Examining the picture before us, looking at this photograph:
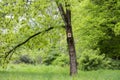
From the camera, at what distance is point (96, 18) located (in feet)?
79.9

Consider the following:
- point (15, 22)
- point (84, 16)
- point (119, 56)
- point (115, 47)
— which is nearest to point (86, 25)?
point (84, 16)

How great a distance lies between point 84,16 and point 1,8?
12255 millimetres

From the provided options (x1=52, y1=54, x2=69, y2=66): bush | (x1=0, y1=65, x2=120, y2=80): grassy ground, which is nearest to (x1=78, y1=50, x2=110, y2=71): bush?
(x1=52, y1=54, x2=69, y2=66): bush

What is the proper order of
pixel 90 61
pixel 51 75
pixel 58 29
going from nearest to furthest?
pixel 51 75 → pixel 58 29 → pixel 90 61

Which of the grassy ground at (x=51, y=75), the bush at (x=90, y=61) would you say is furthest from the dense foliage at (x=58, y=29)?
the grassy ground at (x=51, y=75)

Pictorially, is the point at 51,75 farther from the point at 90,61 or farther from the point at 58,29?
the point at 90,61

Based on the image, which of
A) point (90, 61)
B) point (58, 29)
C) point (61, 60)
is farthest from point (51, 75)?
point (61, 60)

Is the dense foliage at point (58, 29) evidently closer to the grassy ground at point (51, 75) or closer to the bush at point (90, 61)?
the bush at point (90, 61)

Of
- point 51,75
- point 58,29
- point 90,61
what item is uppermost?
point 58,29

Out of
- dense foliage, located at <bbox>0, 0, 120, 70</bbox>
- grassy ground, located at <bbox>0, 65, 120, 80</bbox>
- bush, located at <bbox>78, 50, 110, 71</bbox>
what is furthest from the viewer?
bush, located at <bbox>78, 50, 110, 71</bbox>

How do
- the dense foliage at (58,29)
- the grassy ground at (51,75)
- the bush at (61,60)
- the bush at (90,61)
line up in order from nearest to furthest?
the grassy ground at (51,75)
the dense foliage at (58,29)
the bush at (90,61)
the bush at (61,60)

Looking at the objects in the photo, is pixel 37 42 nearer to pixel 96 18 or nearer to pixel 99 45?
pixel 96 18

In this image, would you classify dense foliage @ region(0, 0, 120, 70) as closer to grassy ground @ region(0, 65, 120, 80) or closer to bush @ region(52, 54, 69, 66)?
bush @ region(52, 54, 69, 66)

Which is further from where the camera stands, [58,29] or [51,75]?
[58,29]
